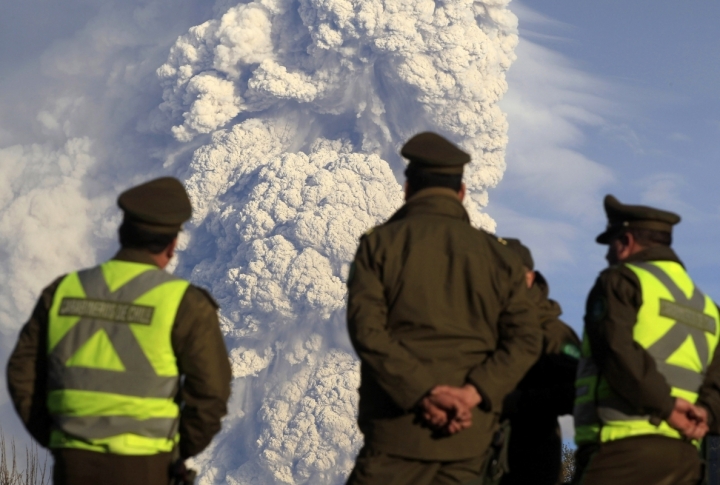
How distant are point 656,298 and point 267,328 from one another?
75386mm

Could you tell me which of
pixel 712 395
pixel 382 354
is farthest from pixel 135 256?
pixel 712 395

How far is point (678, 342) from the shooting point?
3633 mm

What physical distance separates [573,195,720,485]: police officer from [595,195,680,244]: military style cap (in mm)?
152

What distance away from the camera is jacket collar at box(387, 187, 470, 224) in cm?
372

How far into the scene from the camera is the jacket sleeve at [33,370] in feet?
11.5

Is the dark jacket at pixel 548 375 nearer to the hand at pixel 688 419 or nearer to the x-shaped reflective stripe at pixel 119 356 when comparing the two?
the hand at pixel 688 419

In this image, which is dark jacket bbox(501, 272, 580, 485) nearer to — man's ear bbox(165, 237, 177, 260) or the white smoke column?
man's ear bbox(165, 237, 177, 260)

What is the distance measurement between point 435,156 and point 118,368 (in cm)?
127

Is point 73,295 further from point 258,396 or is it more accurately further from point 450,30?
point 258,396

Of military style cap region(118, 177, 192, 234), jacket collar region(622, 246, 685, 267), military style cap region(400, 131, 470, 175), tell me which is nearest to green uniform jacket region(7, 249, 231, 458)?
military style cap region(118, 177, 192, 234)

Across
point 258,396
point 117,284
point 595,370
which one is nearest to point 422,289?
point 595,370

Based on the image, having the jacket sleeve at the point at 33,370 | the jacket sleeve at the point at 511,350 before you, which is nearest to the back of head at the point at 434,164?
the jacket sleeve at the point at 511,350

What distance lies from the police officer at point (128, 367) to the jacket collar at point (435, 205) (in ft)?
2.47

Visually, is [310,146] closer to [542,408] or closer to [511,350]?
[542,408]
